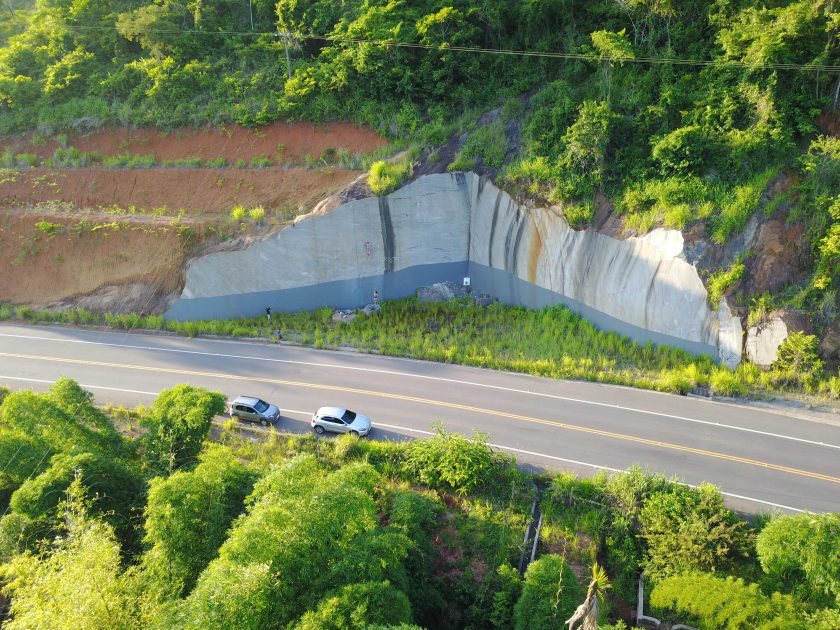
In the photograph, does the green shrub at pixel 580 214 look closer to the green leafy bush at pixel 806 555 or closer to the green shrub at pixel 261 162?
the green leafy bush at pixel 806 555

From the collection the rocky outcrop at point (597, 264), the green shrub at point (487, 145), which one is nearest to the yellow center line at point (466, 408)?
the rocky outcrop at point (597, 264)

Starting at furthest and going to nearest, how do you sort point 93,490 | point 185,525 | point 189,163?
point 189,163 → point 93,490 → point 185,525

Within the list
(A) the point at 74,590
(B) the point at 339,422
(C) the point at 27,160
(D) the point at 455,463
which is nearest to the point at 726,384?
(D) the point at 455,463

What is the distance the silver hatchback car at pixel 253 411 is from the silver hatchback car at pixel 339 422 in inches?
71.8

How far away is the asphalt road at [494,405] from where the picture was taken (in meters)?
15.9

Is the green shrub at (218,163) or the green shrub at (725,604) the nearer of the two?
the green shrub at (725,604)

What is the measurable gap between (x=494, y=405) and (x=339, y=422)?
5882 millimetres

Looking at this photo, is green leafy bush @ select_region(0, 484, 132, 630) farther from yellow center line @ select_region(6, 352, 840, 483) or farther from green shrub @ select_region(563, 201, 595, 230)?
green shrub @ select_region(563, 201, 595, 230)

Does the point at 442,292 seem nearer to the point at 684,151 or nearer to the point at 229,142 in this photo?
the point at 684,151

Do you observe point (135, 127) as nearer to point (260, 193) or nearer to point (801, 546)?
point (260, 193)

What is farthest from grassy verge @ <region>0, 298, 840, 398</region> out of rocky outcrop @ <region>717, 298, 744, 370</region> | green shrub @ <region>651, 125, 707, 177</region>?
green shrub @ <region>651, 125, 707, 177</region>

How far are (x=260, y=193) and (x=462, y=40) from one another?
14.7m

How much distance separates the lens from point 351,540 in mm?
10578

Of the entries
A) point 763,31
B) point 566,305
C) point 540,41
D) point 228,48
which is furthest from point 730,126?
point 228,48
